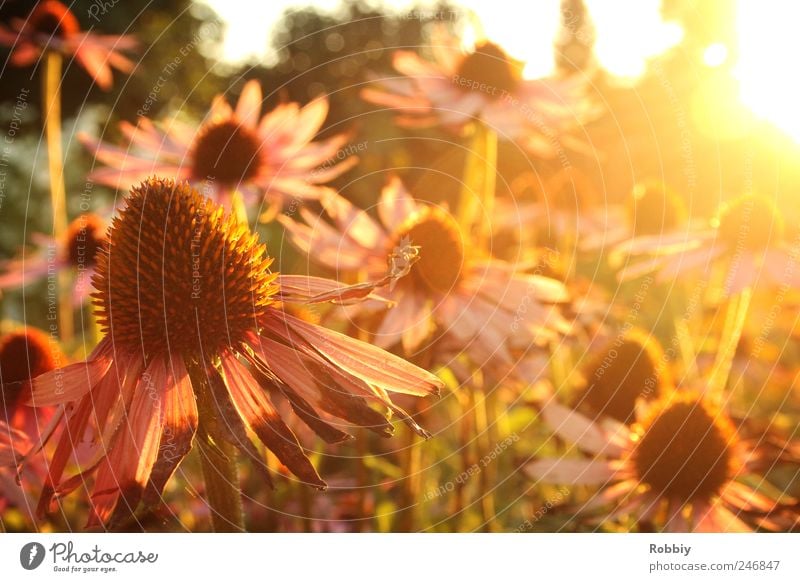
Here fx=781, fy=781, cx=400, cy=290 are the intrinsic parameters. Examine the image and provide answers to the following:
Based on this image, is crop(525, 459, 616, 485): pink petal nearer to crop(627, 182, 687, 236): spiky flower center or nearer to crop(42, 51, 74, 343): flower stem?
crop(627, 182, 687, 236): spiky flower center

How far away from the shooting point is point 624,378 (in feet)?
3.48

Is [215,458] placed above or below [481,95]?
below

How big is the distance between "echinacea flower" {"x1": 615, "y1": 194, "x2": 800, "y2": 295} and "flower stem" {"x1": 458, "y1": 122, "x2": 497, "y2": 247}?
20cm

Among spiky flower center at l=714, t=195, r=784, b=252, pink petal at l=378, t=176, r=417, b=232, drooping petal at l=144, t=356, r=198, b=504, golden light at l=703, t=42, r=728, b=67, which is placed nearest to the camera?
drooping petal at l=144, t=356, r=198, b=504

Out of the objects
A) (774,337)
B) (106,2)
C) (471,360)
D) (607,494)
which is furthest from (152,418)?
(774,337)

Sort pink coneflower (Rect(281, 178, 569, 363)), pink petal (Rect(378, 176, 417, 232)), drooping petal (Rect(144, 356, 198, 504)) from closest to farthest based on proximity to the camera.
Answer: drooping petal (Rect(144, 356, 198, 504)), pink coneflower (Rect(281, 178, 569, 363)), pink petal (Rect(378, 176, 417, 232))

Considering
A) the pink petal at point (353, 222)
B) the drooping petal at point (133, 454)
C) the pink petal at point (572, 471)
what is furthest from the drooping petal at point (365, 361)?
the pink petal at point (572, 471)

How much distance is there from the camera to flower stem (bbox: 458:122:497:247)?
40.7 inches

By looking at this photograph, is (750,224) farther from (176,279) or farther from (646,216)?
(176,279)

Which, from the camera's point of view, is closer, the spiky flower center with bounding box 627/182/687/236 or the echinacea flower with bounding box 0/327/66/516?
the echinacea flower with bounding box 0/327/66/516

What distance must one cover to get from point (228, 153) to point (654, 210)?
0.73 m

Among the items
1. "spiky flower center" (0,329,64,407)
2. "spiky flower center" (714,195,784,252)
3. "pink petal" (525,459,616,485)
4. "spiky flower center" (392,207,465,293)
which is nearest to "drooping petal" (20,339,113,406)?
"spiky flower center" (0,329,64,407)
